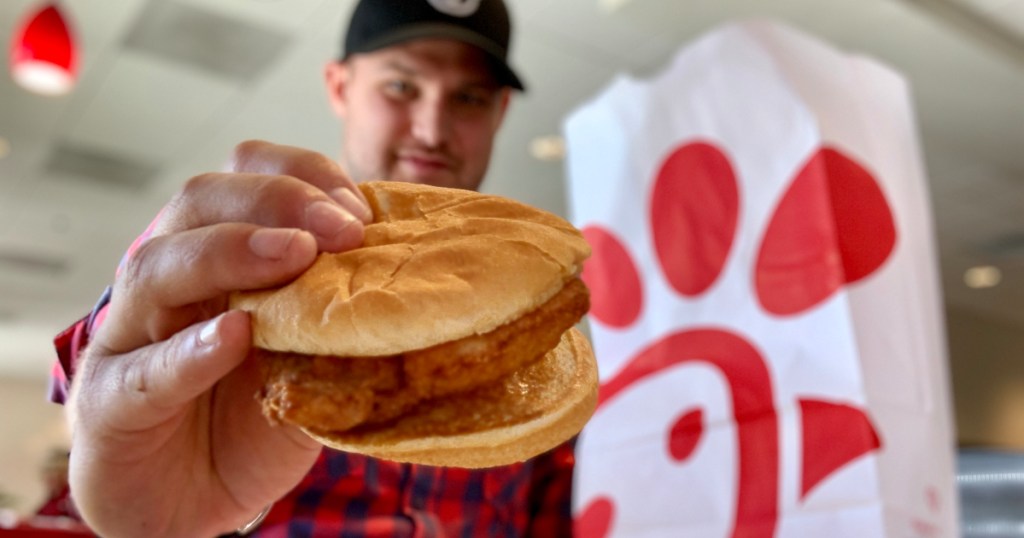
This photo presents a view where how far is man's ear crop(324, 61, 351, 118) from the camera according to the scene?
148cm

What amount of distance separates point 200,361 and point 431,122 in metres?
0.56

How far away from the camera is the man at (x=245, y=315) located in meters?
0.57

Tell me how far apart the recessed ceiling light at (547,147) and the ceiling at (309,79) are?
0.21 feet

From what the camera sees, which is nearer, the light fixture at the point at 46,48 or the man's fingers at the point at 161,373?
the man's fingers at the point at 161,373

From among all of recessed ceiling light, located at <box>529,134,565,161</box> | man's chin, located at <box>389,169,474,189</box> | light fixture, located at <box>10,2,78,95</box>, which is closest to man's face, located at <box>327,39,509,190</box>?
man's chin, located at <box>389,169,474,189</box>

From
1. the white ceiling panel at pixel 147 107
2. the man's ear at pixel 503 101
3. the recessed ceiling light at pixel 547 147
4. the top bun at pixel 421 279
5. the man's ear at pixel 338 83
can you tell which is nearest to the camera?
the top bun at pixel 421 279

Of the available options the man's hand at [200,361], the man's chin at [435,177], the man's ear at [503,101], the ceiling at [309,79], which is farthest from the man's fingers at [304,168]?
the ceiling at [309,79]

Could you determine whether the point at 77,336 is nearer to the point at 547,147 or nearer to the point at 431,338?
the point at 431,338

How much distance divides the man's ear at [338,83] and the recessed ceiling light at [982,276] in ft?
26.0

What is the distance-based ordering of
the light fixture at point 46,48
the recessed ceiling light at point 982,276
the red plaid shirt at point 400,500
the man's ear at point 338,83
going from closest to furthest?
the red plaid shirt at point 400,500
the man's ear at point 338,83
the light fixture at point 46,48
the recessed ceiling light at point 982,276

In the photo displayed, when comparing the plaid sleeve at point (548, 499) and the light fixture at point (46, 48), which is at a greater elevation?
the light fixture at point (46, 48)

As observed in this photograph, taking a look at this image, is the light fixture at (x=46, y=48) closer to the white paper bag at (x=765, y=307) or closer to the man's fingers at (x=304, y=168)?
the white paper bag at (x=765, y=307)

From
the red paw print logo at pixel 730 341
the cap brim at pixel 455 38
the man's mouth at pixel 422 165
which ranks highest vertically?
the cap brim at pixel 455 38

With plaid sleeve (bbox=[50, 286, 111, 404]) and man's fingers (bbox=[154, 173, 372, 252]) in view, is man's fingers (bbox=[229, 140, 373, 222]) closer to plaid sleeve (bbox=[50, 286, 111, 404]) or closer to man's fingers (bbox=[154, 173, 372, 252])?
man's fingers (bbox=[154, 173, 372, 252])
